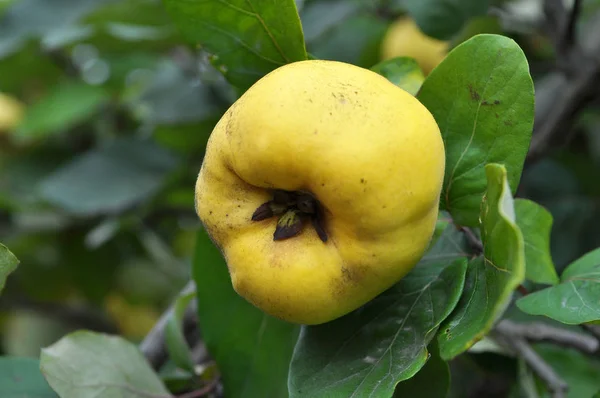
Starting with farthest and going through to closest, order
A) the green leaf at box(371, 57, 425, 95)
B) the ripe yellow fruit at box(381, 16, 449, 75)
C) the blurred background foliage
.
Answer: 1. the blurred background foliage
2. the ripe yellow fruit at box(381, 16, 449, 75)
3. the green leaf at box(371, 57, 425, 95)

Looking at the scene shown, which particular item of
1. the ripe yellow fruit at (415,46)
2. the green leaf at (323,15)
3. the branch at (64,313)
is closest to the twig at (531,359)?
the ripe yellow fruit at (415,46)

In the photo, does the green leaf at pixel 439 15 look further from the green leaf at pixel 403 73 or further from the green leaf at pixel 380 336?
the green leaf at pixel 380 336

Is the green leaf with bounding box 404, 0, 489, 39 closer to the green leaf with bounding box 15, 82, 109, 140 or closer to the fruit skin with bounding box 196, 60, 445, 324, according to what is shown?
the fruit skin with bounding box 196, 60, 445, 324

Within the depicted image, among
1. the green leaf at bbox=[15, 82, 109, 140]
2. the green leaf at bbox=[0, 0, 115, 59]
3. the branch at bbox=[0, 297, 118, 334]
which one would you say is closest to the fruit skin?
the green leaf at bbox=[15, 82, 109, 140]

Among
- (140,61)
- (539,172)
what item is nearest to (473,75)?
(539,172)

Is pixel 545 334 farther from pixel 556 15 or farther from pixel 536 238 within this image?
pixel 556 15

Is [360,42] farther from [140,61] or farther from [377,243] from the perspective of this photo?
[377,243]
